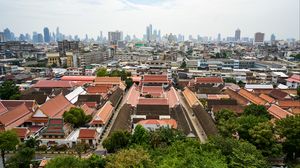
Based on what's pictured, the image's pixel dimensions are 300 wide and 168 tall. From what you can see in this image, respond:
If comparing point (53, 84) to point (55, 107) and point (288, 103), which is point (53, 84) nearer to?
point (55, 107)

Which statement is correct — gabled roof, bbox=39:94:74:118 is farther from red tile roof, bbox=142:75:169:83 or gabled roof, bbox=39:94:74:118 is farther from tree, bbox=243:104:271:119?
tree, bbox=243:104:271:119

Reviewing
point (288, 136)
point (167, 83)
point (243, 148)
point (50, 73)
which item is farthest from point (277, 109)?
point (50, 73)

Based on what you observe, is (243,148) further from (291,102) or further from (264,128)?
(291,102)

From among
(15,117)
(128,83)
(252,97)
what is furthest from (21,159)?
(128,83)

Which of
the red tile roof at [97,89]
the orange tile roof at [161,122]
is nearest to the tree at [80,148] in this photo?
the orange tile roof at [161,122]

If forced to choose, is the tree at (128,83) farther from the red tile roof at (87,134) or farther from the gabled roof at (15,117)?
the red tile roof at (87,134)

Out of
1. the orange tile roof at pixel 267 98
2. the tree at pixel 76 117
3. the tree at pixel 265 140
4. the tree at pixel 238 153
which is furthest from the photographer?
the orange tile roof at pixel 267 98
